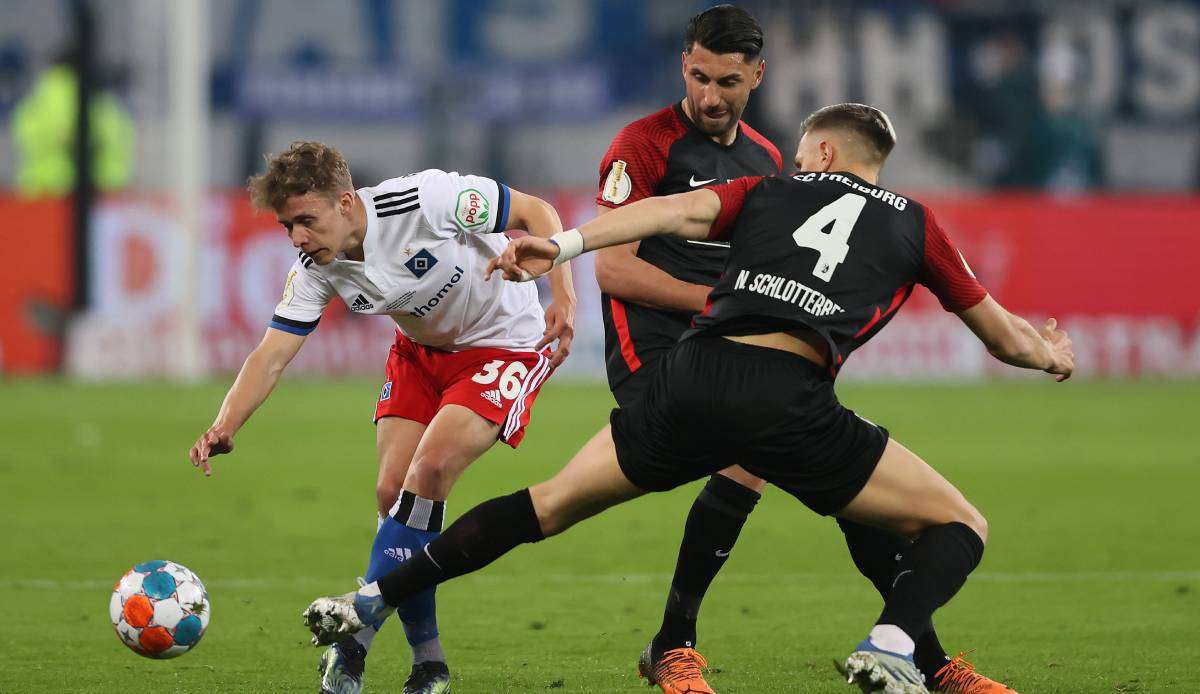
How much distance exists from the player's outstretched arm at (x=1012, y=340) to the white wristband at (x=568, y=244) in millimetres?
1092

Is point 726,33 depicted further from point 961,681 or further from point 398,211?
point 961,681

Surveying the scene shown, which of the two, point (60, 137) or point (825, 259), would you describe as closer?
point (825, 259)

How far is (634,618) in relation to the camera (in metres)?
6.85

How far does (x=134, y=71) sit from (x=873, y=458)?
20.0 meters

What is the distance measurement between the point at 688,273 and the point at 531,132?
19.2m

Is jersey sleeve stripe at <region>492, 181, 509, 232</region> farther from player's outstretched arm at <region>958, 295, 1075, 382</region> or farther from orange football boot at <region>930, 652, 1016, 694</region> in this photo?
orange football boot at <region>930, 652, 1016, 694</region>

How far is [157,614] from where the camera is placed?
5.37m

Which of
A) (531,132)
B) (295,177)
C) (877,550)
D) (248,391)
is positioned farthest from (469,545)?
(531,132)

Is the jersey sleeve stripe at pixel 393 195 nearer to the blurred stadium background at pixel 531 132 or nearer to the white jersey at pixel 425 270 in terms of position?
the white jersey at pixel 425 270

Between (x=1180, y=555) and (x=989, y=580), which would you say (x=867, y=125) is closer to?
(x=989, y=580)

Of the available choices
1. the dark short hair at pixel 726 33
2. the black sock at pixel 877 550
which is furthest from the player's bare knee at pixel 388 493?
the dark short hair at pixel 726 33

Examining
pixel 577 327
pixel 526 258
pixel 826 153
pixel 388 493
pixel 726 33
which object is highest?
pixel 726 33

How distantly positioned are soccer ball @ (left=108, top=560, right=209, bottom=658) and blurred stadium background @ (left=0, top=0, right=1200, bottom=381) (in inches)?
488

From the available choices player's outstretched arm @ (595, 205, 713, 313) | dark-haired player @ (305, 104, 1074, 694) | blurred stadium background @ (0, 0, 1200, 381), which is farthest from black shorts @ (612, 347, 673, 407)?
blurred stadium background @ (0, 0, 1200, 381)
